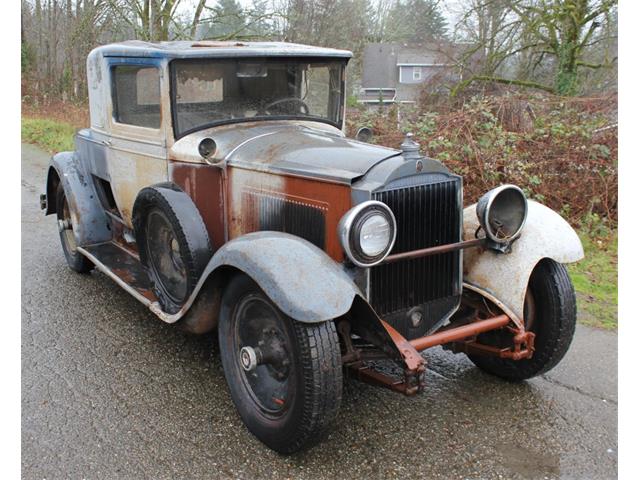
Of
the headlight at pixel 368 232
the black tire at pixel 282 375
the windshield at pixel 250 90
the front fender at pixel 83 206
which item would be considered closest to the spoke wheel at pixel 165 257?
the windshield at pixel 250 90

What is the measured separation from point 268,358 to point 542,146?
18.4ft

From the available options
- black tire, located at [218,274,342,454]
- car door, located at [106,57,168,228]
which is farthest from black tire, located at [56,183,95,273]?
black tire, located at [218,274,342,454]

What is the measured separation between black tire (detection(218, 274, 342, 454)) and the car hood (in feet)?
2.28

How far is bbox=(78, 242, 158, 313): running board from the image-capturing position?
3919 mm

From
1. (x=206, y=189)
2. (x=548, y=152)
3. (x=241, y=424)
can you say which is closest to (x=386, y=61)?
(x=548, y=152)

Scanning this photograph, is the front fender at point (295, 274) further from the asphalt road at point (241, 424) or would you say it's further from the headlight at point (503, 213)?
the headlight at point (503, 213)

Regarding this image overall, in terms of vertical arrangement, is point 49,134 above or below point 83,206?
above

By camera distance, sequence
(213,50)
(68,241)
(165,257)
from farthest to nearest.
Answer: (68,241)
(165,257)
(213,50)

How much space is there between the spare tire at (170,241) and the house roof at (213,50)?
2.75 feet

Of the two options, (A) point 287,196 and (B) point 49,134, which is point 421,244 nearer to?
(A) point 287,196

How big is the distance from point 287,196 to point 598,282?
3.49m

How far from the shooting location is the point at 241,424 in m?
3.09

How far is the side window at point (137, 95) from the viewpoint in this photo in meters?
3.92

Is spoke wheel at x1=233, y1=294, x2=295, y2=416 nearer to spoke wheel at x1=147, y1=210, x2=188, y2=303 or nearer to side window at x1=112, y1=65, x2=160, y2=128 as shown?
spoke wheel at x1=147, y1=210, x2=188, y2=303
